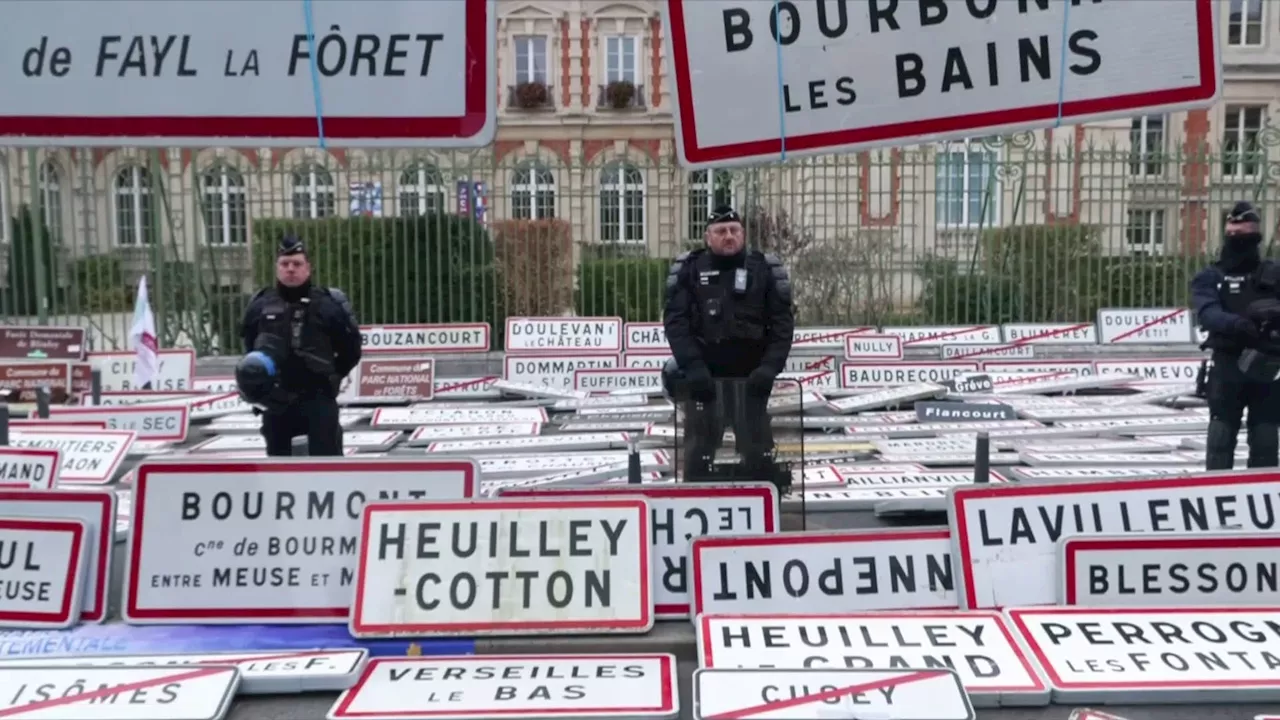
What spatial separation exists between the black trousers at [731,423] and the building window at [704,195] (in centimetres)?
919

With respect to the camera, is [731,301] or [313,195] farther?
[313,195]

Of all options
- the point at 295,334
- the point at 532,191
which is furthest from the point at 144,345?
the point at 295,334

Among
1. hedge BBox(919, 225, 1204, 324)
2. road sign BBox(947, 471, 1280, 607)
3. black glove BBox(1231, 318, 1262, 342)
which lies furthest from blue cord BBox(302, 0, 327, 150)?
hedge BBox(919, 225, 1204, 324)

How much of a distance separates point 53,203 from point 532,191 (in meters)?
6.35

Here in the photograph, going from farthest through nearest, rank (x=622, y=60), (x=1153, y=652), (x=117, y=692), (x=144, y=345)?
1. (x=622, y=60)
2. (x=144, y=345)
3. (x=1153, y=652)
4. (x=117, y=692)

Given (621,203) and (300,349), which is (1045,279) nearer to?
(621,203)

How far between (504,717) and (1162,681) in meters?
2.14

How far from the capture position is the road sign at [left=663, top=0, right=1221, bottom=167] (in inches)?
117

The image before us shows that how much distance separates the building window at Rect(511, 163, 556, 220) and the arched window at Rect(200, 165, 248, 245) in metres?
3.59

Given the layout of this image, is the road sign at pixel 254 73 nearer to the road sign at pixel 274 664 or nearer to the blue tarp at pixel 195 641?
the road sign at pixel 274 664

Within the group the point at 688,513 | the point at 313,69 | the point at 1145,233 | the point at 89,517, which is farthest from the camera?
the point at 1145,233

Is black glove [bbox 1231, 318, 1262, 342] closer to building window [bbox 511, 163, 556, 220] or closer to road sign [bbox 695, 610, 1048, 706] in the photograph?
road sign [bbox 695, 610, 1048, 706]

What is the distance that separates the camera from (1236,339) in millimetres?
6359

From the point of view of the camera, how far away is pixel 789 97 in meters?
3.09
